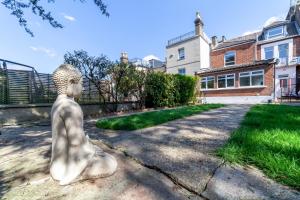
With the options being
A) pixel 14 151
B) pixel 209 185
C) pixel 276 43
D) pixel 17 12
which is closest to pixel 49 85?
pixel 17 12

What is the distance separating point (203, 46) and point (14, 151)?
21785 millimetres

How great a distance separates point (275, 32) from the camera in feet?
Answer: 60.6

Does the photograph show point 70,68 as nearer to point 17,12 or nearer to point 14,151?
point 14,151

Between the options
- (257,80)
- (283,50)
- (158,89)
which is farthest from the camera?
(283,50)

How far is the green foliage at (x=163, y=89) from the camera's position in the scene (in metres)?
10.9

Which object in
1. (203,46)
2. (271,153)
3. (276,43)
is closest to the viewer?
(271,153)

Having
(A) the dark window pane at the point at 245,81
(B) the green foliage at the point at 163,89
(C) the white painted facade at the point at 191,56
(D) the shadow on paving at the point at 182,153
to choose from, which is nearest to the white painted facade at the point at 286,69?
→ (A) the dark window pane at the point at 245,81

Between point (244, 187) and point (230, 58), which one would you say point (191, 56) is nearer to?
point (230, 58)

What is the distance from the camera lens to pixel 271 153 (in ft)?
6.79

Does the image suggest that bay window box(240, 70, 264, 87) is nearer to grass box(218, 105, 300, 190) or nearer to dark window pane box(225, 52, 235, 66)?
dark window pane box(225, 52, 235, 66)

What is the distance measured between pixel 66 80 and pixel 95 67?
7184 mm

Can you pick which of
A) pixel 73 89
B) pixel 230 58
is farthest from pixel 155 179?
pixel 230 58

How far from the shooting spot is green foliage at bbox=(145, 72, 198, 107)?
10.9m

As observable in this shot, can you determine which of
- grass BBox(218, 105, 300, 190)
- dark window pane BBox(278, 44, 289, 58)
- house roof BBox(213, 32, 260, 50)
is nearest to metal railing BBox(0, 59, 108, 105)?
grass BBox(218, 105, 300, 190)
